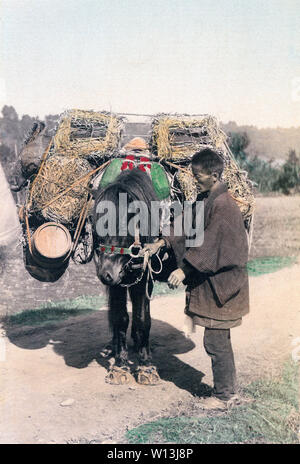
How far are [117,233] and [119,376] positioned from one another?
1.63 m

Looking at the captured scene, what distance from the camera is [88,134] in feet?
16.3

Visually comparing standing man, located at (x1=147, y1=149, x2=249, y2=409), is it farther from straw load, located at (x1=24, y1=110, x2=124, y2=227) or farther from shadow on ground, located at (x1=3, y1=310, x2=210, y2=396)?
straw load, located at (x1=24, y1=110, x2=124, y2=227)

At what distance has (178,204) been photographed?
4840 millimetres

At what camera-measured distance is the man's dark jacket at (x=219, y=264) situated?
149 inches

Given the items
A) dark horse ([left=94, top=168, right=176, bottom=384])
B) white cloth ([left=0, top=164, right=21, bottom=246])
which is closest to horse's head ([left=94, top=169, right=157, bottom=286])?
Result: dark horse ([left=94, top=168, right=176, bottom=384])

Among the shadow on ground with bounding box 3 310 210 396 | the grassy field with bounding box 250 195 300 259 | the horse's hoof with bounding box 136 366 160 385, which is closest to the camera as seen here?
the horse's hoof with bounding box 136 366 160 385

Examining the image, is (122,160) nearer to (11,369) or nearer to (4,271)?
(11,369)

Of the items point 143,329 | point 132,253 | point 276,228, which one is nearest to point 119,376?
point 143,329

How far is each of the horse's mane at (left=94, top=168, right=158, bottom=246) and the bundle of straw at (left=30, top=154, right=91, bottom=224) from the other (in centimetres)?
64

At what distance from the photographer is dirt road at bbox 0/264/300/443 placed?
3977 mm

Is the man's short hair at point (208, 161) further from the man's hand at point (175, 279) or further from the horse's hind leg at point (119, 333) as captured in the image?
the horse's hind leg at point (119, 333)

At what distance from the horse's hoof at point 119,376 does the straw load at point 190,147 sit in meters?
1.80

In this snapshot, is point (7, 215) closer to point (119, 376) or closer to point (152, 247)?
point (119, 376)

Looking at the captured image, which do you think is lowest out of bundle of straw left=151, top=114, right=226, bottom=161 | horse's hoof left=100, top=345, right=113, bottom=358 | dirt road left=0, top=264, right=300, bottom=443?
dirt road left=0, top=264, right=300, bottom=443
